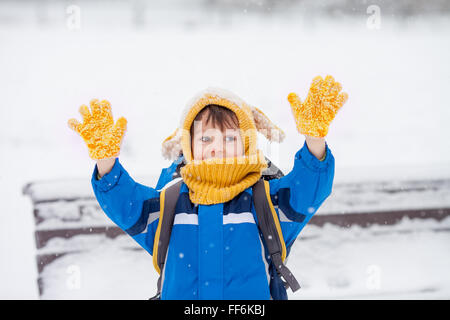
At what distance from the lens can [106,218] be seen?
7.20 feet

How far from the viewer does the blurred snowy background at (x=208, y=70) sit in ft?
10.2

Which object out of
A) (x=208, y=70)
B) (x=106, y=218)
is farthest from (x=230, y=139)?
(x=208, y=70)

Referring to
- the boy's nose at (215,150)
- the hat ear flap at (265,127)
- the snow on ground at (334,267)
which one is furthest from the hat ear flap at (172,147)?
the snow on ground at (334,267)

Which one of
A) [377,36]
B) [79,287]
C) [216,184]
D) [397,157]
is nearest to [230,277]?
[216,184]

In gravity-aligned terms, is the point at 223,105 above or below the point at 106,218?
above

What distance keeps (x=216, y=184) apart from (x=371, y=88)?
10.5 feet

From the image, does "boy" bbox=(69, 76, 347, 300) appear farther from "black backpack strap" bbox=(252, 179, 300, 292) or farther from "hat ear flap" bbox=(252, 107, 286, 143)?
"hat ear flap" bbox=(252, 107, 286, 143)

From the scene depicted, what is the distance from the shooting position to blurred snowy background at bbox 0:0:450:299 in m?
3.10

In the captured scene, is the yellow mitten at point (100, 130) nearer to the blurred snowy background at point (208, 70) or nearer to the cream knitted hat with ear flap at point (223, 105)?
the cream knitted hat with ear flap at point (223, 105)

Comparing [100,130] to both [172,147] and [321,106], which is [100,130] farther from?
[321,106]

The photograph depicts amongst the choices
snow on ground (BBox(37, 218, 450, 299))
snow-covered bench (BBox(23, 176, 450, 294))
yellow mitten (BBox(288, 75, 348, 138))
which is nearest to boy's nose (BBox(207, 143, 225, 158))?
yellow mitten (BBox(288, 75, 348, 138))

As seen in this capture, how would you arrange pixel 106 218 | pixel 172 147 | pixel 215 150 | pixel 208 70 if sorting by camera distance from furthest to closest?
1. pixel 208 70
2. pixel 106 218
3. pixel 172 147
4. pixel 215 150

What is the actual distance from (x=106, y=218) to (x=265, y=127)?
154cm

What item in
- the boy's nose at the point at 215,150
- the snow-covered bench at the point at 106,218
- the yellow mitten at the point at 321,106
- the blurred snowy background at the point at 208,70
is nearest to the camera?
the yellow mitten at the point at 321,106
